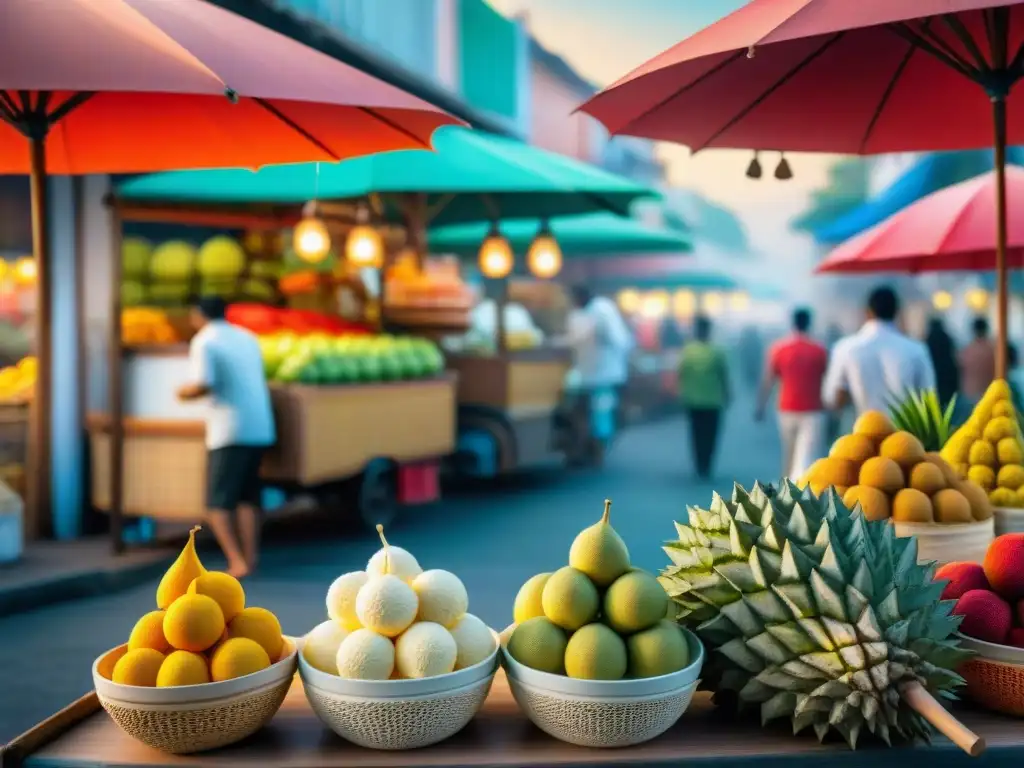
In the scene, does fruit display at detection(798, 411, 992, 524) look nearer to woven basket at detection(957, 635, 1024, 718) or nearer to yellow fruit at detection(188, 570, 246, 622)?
woven basket at detection(957, 635, 1024, 718)

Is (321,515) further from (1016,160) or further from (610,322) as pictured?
(1016,160)

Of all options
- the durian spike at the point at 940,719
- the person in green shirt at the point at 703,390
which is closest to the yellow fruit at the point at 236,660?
the durian spike at the point at 940,719

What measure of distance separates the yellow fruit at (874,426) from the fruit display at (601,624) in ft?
4.45

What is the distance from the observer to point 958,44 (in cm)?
399

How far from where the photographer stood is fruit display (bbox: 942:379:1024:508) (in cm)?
362

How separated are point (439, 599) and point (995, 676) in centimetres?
126

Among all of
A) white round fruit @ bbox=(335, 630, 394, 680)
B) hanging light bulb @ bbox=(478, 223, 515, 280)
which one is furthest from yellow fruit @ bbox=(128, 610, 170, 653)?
hanging light bulb @ bbox=(478, 223, 515, 280)

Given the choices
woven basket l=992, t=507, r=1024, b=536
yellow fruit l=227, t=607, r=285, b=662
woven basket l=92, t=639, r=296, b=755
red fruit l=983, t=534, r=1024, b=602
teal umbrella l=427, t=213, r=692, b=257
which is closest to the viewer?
woven basket l=92, t=639, r=296, b=755

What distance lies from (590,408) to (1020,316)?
62.8 feet

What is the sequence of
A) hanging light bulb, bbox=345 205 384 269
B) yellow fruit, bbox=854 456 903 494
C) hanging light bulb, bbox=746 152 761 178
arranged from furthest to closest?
1. hanging light bulb, bbox=345 205 384 269
2. hanging light bulb, bbox=746 152 761 178
3. yellow fruit, bbox=854 456 903 494

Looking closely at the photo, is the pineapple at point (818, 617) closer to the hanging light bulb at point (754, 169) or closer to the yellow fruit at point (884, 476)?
the yellow fruit at point (884, 476)

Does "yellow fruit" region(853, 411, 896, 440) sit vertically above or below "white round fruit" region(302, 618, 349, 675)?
above

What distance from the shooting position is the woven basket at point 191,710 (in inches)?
86.9

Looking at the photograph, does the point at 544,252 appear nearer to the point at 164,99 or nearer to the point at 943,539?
the point at 164,99
